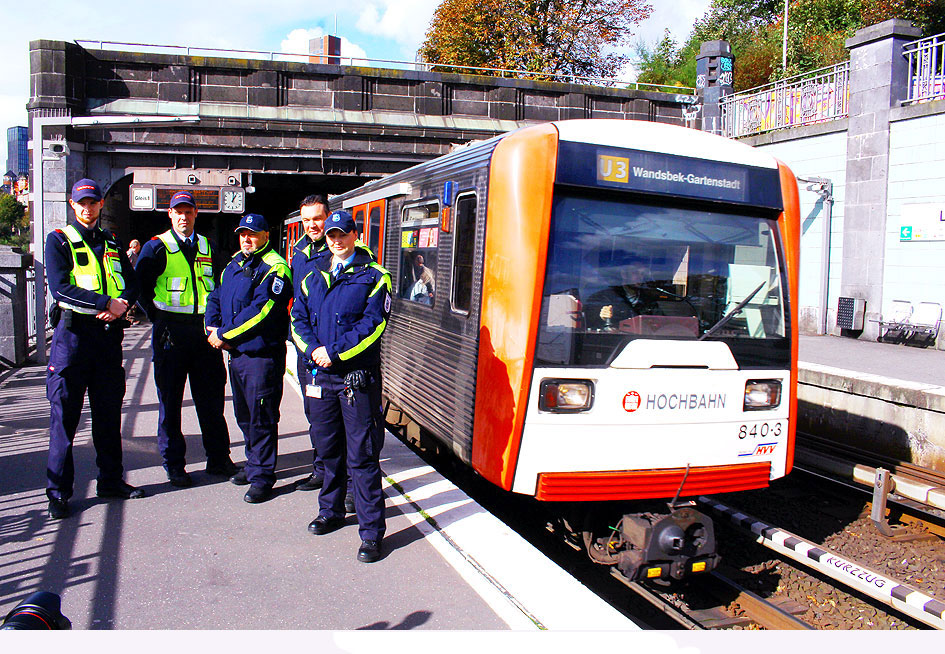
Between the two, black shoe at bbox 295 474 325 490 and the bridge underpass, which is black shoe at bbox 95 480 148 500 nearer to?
black shoe at bbox 295 474 325 490

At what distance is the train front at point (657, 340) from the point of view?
434 cm

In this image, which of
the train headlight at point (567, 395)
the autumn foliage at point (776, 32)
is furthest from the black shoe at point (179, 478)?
the autumn foliage at point (776, 32)

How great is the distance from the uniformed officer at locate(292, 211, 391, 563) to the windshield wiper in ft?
6.60

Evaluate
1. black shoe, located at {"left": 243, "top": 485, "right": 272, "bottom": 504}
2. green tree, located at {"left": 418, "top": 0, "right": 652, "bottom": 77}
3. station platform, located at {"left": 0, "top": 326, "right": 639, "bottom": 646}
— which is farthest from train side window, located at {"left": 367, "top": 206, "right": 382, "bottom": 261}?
green tree, located at {"left": 418, "top": 0, "right": 652, "bottom": 77}

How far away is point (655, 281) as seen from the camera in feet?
15.1

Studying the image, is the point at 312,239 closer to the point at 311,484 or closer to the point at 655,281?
the point at 311,484

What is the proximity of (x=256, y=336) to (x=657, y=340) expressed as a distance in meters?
2.63

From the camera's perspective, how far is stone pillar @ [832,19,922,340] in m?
14.7

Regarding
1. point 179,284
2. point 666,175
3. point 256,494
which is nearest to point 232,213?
point 179,284

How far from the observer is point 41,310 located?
11.5m

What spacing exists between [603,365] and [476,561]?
1.33 m

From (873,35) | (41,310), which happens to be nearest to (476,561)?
(41,310)

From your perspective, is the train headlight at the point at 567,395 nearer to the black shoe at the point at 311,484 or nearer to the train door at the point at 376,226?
the black shoe at the point at 311,484

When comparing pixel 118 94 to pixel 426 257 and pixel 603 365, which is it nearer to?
pixel 426 257
